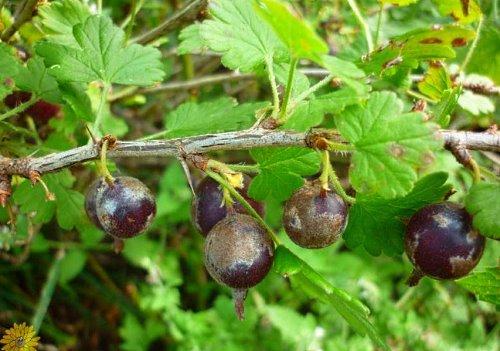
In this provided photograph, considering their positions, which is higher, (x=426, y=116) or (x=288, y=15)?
(x=288, y=15)

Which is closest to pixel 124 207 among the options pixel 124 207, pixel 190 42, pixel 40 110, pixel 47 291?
pixel 124 207

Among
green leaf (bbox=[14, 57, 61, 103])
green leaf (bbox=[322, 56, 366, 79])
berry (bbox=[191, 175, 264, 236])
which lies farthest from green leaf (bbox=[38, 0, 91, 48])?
green leaf (bbox=[322, 56, 366, 79])

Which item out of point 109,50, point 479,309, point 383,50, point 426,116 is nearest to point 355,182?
point 426,116

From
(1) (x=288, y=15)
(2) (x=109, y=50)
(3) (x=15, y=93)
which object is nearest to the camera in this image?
(1) (x=288, y=15)

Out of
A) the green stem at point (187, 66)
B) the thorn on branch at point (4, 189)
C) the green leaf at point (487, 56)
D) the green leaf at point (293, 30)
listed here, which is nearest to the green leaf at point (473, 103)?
the green leaf at point (487, 56)

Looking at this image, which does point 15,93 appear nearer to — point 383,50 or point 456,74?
point 383,50

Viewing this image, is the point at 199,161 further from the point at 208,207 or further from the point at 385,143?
the point at 385,143
